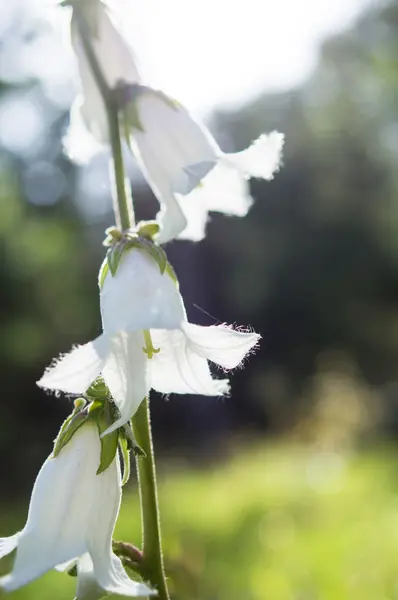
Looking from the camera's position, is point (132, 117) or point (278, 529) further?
point (278, 529)

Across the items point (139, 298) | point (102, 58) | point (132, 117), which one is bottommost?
point (139, 298)

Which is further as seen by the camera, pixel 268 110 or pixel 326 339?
pixel 268 110

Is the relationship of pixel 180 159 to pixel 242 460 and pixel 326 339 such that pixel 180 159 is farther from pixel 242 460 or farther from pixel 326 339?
pixel 326 339

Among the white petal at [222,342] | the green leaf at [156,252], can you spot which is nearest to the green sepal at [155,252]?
the green leaf at [156,252]

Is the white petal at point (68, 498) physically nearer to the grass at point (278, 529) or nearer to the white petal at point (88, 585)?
the white petal at point (88, 585)

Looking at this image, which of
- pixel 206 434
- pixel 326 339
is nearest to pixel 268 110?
pixel 326 339

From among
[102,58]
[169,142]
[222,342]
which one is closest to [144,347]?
[222,342]

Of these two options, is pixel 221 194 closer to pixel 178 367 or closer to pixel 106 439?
pixel 178 367
